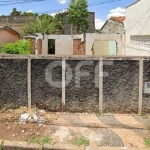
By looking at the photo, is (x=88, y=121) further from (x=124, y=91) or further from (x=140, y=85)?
(x=140, y=85)

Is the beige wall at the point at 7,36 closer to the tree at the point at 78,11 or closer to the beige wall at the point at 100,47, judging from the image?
the tree at the point at 78,11

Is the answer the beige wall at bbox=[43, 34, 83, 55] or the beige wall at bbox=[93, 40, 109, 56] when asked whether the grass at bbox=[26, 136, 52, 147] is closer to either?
the beige wall at bbox=[43, 34, 83, 55]

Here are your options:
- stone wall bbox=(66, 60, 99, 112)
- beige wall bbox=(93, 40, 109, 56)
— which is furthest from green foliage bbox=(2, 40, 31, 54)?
stone wall bbox=(66, 60, 99, 112)

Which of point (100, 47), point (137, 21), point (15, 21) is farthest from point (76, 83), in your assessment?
point (15, 21)

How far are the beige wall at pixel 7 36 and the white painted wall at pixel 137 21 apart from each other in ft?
40.2

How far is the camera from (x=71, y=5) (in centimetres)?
2941

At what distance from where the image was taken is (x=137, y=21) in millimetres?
15602

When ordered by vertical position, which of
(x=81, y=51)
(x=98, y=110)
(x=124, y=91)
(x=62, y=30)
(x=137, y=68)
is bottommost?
(x=98, y=110)

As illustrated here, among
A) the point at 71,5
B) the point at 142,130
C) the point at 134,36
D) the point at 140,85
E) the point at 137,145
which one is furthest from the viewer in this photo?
the point at 71,5

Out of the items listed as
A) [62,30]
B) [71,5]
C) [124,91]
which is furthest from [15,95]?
[62,30]

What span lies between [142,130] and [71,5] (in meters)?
26.4

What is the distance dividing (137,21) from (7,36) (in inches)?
542

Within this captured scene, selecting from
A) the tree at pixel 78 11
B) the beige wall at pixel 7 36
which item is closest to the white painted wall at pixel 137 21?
the beige wall at pixel 7 36

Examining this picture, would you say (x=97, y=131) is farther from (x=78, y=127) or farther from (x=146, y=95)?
(x=146, y=95)
